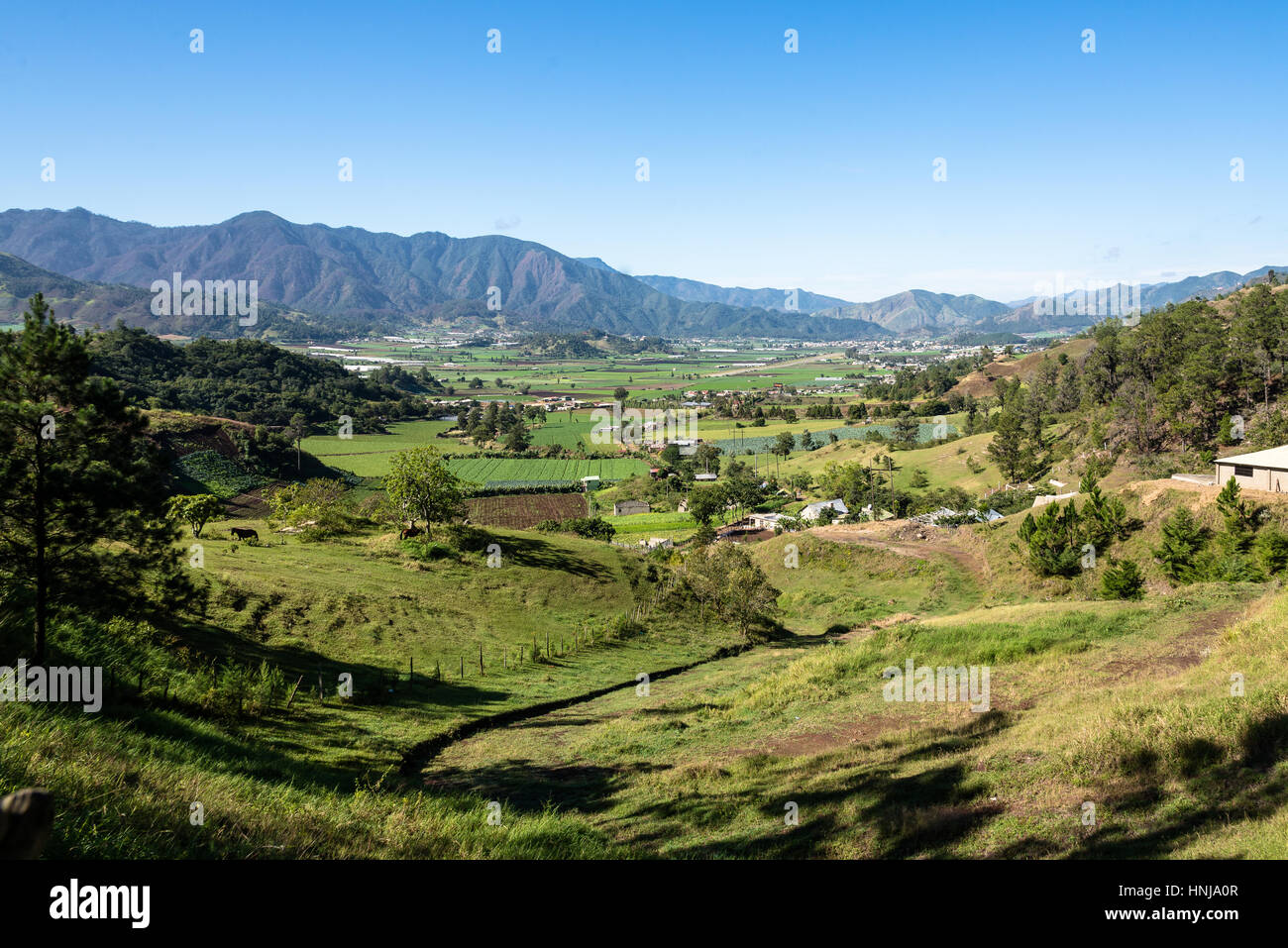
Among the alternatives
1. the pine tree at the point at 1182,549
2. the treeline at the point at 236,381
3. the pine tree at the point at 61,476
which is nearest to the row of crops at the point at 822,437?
the treeline at the point at 236,381

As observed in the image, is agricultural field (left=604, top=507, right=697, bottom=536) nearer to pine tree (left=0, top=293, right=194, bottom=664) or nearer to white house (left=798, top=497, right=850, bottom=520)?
white house (left=798, top=497, right=850, bottom=520)

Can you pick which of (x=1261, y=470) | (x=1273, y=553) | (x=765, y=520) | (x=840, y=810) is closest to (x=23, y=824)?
(x=840, y=810)

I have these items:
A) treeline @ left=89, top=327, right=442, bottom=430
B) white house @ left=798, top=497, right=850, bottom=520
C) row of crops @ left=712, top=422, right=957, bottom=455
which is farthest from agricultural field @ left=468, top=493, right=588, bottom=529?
treeline @ left=89, top=327, right=442, bottom=430

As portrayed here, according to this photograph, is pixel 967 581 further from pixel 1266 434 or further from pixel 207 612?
pixel 207 612

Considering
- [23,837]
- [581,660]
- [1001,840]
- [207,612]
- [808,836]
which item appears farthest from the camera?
[581,660]
